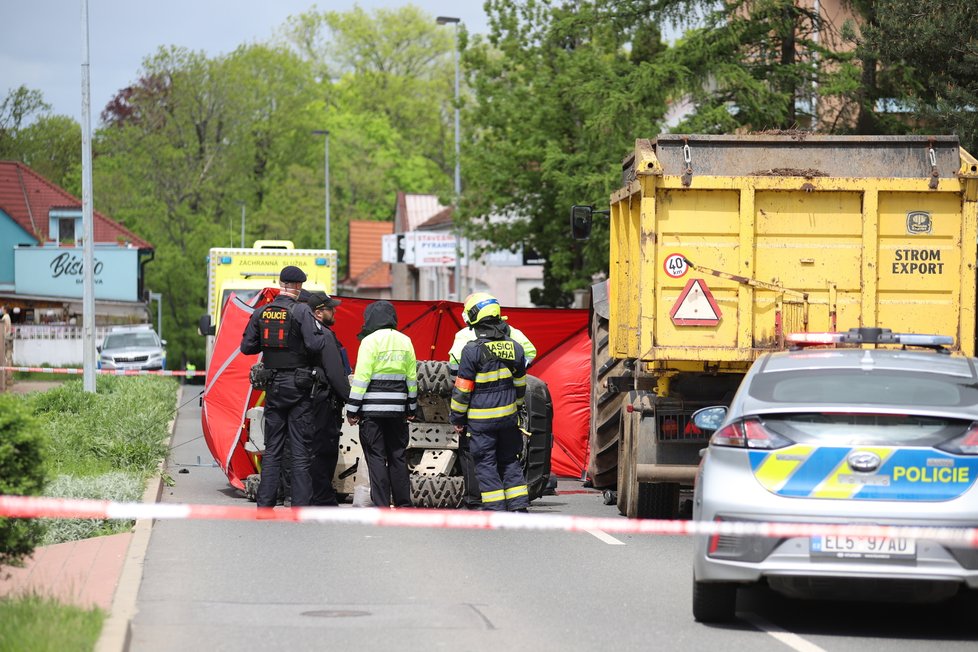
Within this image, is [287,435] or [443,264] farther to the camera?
[443,264]

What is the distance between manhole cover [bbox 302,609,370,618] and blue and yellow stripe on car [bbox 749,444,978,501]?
2.30 metres

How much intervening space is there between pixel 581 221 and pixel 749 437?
24.4 feet

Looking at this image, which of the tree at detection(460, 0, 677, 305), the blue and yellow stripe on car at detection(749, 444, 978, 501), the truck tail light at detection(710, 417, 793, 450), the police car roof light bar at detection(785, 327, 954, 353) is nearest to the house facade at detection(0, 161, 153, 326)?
the tree at detection(460, 0, 677, 305)

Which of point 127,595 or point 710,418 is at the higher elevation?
point 710,418

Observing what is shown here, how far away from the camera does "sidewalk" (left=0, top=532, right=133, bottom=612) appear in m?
8.37

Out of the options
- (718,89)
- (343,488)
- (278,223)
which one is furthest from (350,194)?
(343,488)

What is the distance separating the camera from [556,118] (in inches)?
1410

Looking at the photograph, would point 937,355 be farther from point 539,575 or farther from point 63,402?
point 63,402

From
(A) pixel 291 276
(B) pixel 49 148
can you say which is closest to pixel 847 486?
(A) pixel 291 276

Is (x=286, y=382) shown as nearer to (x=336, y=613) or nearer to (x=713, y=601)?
(x=336, y=613)

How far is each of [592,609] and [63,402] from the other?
580 inches

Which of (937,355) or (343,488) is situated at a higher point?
(937,355)

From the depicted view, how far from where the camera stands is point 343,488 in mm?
14492

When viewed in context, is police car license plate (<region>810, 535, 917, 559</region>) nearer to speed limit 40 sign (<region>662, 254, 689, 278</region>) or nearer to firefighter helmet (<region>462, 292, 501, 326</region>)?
speed limit 40 sign (<region>662, 254, 689, 278</region>)
